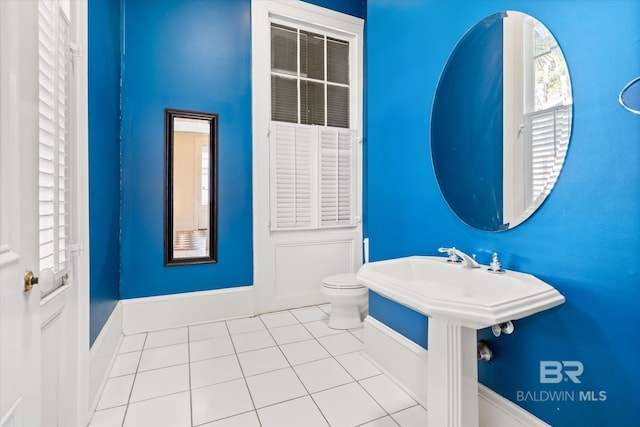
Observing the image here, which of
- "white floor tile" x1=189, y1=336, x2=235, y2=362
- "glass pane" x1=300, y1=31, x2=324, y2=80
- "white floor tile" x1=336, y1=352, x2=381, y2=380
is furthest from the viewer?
"glass pane" x1=300, y1=31, x2=324, y2=80

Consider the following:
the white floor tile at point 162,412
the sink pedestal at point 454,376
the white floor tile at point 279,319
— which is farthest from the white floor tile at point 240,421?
the white floor tile at point 279,319

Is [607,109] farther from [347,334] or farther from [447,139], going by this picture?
[347,334]

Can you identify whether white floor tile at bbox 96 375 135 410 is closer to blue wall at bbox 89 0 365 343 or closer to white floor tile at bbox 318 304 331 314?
blue wall at bbox 89 0 365 343

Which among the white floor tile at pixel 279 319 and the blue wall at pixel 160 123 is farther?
the white floor tile at pixel 279 319

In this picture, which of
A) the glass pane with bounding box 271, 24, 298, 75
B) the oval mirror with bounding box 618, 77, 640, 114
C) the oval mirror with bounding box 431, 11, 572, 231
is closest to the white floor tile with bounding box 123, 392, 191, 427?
the oval mirror with bounding box 431, 11, 572, 231

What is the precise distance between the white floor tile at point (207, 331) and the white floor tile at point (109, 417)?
32.0 inches

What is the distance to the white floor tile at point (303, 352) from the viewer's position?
6.85 feet

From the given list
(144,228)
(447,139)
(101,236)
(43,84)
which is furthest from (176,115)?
(447,139)

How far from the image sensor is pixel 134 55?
2461mm

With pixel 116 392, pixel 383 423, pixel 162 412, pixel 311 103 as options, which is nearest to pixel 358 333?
pixel 383 423

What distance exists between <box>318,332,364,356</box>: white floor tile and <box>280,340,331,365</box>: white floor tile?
0.19 ft

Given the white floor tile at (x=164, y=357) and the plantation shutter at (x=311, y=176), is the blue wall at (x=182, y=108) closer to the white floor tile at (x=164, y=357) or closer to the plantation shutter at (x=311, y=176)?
the plantation shutter at (x=311, y=176)

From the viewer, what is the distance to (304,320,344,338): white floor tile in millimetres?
2502

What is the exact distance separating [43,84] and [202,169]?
1614mm
